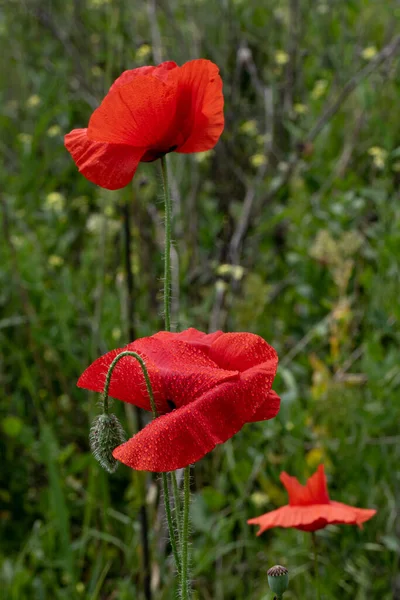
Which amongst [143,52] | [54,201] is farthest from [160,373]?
[54,201]

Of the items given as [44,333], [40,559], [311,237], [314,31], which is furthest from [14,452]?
[314,31]

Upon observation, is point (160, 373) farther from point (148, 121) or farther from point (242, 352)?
point (148, 121)

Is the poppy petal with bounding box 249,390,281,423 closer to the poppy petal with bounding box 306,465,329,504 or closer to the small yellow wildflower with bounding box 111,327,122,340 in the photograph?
the poppy petal with bounding box 306,465,329,504

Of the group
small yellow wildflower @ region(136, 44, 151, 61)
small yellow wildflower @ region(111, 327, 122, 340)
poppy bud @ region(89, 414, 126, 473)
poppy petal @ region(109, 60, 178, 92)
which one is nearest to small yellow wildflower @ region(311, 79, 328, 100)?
small yellow wildflower @ region(136, 44, 151, 61)

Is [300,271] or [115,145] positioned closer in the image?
[115,145]

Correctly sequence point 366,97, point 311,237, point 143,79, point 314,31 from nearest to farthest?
1. point 143,79
2. point 366,97
3. point 311,237
4. point 314,31

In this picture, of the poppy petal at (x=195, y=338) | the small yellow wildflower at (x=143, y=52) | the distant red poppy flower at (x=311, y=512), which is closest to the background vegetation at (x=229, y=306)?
the small yellow wildflower at (x=143, y=52)

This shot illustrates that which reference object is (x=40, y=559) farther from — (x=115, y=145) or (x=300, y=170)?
(x=300, y=170)
